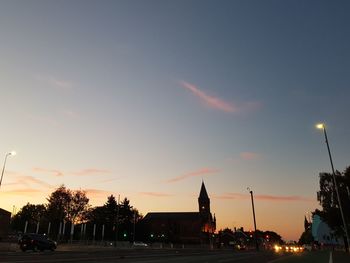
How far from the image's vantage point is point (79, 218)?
129 metres

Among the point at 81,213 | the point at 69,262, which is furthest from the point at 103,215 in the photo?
the point at 69,262

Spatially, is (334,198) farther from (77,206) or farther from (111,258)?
(77,206)

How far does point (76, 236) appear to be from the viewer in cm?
15388

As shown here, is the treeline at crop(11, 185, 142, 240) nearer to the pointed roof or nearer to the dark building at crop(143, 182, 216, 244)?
the dark building at crop(143, 182, 216, 244)

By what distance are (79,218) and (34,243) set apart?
86.6 metres

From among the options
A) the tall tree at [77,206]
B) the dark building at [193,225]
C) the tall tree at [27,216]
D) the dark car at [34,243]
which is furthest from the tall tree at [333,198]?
the tall tree at [27,216]

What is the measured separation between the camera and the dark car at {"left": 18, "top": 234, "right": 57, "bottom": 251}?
144ft

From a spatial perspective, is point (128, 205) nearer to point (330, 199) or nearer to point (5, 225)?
point (5, 225)

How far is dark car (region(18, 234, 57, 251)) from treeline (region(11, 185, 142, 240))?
184 feet

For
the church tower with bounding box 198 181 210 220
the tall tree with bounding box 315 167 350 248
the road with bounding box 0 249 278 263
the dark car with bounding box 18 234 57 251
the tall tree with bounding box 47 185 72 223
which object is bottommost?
the road with bounding box 0 249 278 263

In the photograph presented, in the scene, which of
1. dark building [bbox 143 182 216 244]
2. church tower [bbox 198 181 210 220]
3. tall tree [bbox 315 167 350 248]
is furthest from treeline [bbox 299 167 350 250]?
church tower [bbox 198 181 210 220]

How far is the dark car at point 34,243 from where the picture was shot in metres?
44.0

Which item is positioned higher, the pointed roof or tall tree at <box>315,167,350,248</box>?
the pointed roof

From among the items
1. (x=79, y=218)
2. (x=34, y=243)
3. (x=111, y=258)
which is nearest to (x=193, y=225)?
(x=79, y=218)
